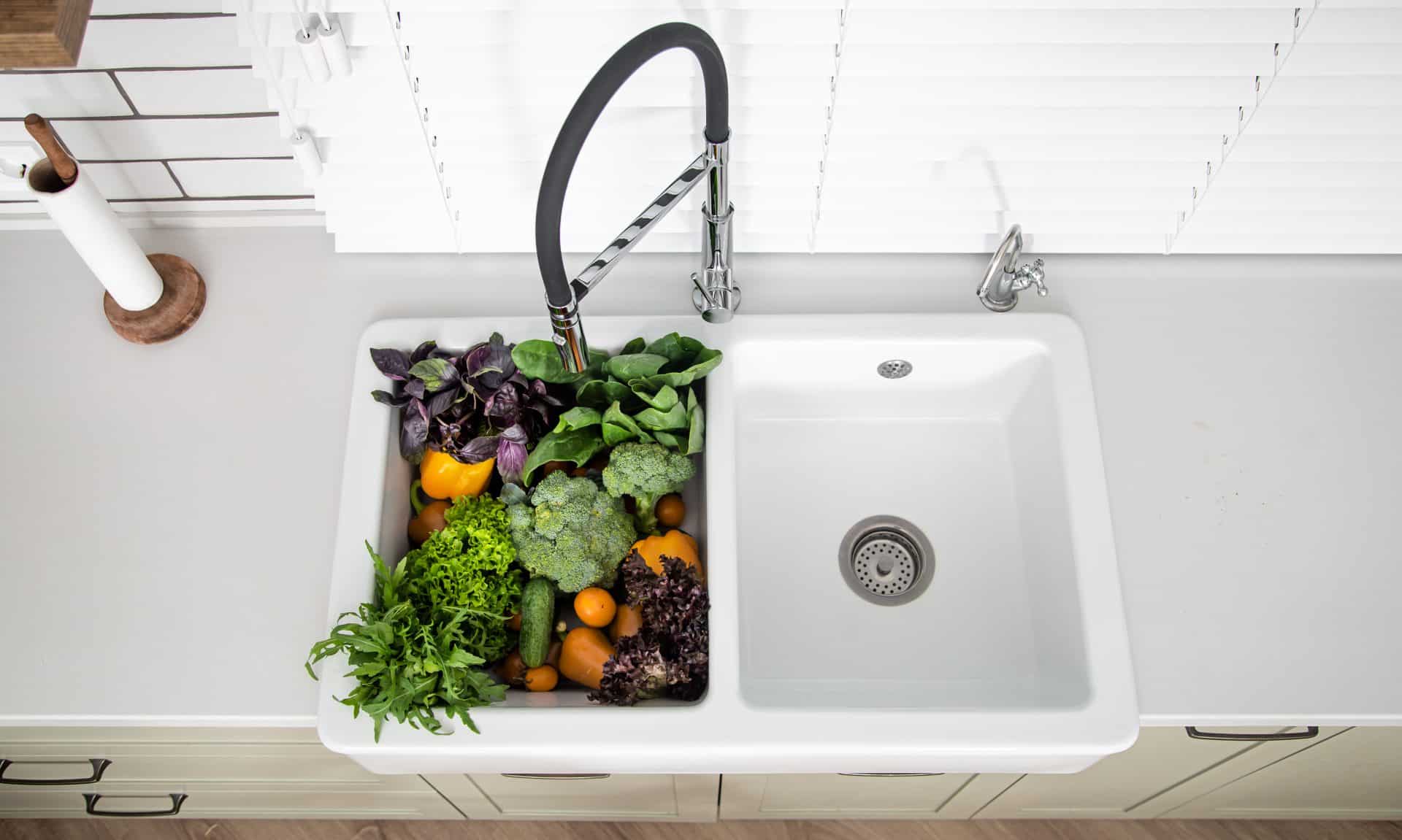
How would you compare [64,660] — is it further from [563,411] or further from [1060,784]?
[1060,784]

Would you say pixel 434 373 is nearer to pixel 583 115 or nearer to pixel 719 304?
pixel 719 304

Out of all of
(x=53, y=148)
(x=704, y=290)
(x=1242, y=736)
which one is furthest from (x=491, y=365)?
(x=1242, y=736)

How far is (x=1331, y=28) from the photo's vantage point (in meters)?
1.04

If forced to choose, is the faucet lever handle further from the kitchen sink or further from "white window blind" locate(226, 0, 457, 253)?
"white window blind" locate(226, 0, 457, 253)

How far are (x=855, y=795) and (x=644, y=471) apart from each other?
76 cm

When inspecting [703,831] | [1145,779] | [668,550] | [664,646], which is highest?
[668,550]

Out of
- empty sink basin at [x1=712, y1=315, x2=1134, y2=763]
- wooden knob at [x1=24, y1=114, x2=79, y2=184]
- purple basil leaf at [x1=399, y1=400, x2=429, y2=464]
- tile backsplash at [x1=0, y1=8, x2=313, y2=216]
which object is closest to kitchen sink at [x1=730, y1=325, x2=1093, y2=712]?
empty sink basin at [x1=712, y1=315, x2=1134, y2=763]

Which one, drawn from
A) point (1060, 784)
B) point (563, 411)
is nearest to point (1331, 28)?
point (563, 411)

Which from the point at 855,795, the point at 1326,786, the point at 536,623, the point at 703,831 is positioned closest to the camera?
the point at 536,623

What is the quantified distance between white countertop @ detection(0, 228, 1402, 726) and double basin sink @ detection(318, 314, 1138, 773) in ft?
0.19

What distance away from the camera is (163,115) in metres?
1.20

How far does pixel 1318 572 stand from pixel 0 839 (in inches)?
88.0

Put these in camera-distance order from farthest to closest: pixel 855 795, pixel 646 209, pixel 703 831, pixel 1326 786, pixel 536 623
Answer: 1. pixel 703 831
2. pixel 855 795
3. pixel 1326 786
4. pixel 536 623
5. pixel 646 209

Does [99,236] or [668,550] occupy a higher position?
[99,236]
